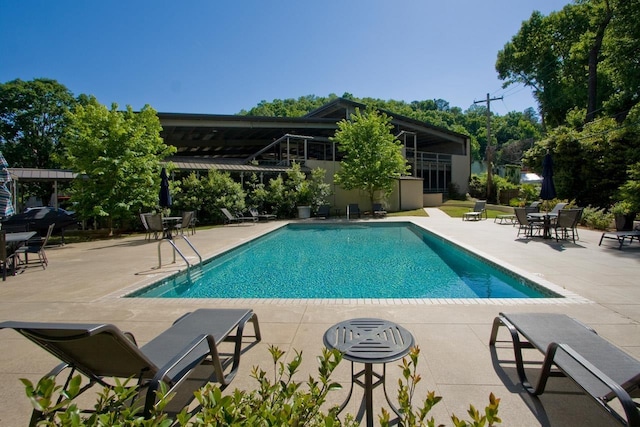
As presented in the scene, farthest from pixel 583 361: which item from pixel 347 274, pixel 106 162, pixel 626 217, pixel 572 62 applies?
pixel 572 62

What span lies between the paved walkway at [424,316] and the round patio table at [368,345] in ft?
1.09

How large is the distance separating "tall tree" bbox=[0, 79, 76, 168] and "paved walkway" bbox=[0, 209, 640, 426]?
2482 centimetres

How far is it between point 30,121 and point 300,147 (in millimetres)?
21894

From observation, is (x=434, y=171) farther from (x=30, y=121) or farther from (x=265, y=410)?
(x=30, y=121)

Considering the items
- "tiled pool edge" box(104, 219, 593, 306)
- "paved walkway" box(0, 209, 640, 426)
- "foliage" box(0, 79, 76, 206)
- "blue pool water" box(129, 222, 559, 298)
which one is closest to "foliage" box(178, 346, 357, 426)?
"paved walkway" box(0, 209, 640, 426)

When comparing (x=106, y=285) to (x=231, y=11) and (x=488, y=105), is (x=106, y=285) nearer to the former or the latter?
(x=231, y=11)

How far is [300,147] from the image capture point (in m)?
23.8

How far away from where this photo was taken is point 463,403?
2293 millimetres

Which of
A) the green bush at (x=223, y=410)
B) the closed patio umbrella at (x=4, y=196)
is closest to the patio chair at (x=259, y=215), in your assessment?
the closed patio umbrella at (x=4, y=196)

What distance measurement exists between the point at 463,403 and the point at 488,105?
1027 inches

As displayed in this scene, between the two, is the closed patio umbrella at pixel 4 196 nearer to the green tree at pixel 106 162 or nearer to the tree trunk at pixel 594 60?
the green tree at pixel 106 162

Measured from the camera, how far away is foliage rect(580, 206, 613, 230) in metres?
11.8

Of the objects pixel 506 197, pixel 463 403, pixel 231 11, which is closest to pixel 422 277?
pixel 463 403

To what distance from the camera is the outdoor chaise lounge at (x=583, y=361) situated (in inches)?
69.8
